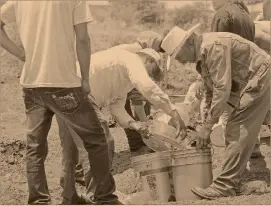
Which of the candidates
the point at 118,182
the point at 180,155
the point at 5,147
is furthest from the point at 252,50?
the point at 5,147

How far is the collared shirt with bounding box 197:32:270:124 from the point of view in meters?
5.67

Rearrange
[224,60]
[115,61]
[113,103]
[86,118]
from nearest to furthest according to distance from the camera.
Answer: [86,118], [224,60], [115,61], [113,103]

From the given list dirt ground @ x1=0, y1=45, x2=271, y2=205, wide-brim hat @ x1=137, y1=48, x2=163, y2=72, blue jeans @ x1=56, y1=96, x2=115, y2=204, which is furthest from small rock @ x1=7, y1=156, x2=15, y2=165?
wide-brim hat @ x1=137, y1=48, x2=163, y2=72

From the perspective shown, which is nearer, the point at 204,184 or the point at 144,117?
the point at 204,184

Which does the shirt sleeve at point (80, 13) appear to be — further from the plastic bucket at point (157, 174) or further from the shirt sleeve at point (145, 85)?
the plastic bucket at point (157, 174)

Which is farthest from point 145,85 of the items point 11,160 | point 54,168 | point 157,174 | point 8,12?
point 11,160

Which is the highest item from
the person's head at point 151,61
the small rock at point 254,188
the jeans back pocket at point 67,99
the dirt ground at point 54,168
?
the jeans back pocket at point 67,99

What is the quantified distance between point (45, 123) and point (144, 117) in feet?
9.24

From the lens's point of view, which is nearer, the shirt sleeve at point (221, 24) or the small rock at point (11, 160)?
the shirt sleeve at point (221, 24)

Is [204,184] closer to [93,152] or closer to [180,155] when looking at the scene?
[180,155]

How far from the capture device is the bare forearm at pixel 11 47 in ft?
16.9

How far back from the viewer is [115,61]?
6539 millimetres

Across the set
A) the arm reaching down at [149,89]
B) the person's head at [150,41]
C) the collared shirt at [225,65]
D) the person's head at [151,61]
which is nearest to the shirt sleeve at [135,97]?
the person's head at [150,41]

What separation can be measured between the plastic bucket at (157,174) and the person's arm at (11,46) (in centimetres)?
148
